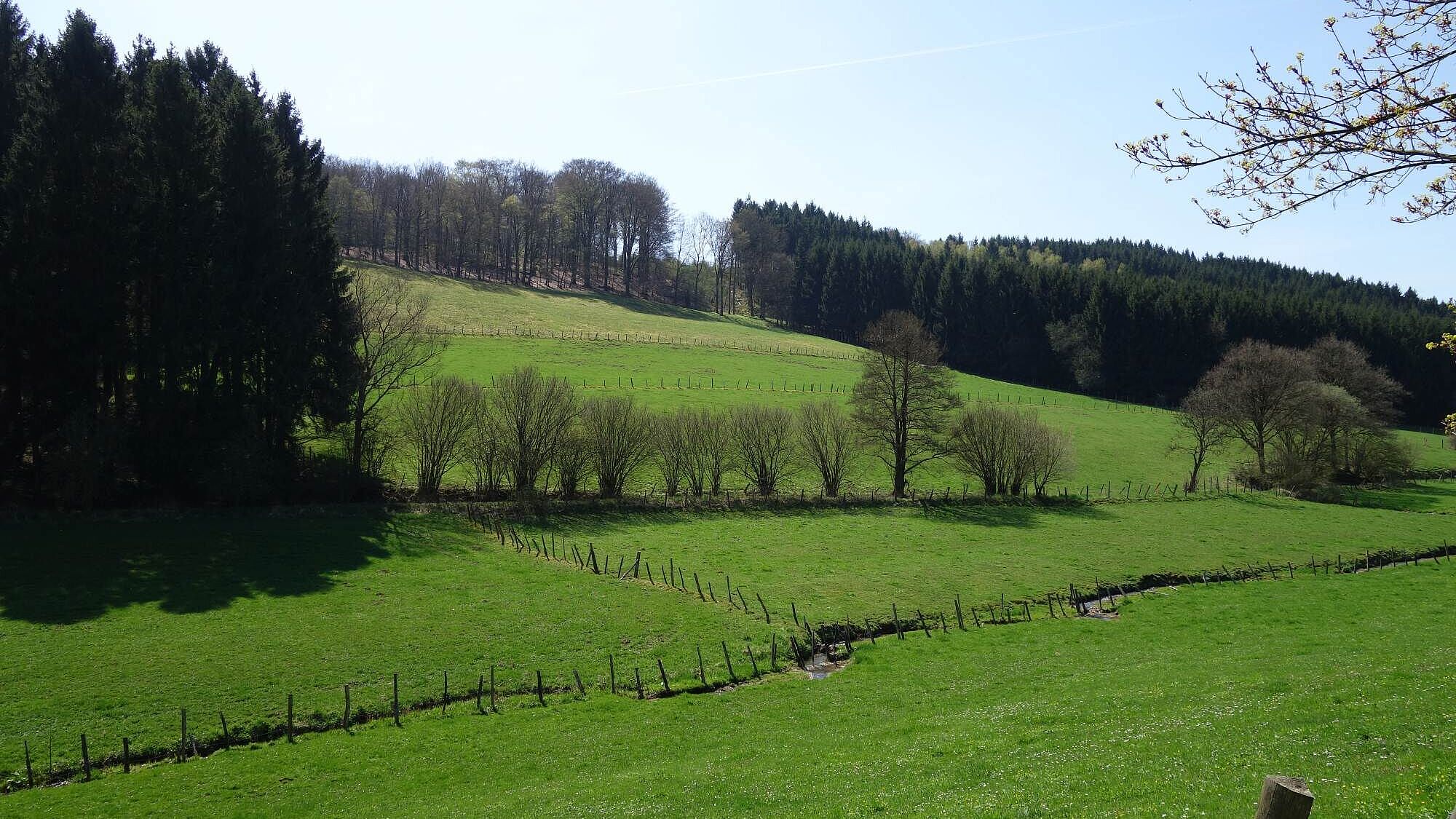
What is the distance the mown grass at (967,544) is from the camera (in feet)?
105

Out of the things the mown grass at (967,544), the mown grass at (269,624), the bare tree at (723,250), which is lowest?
the mown grass at (269,624)

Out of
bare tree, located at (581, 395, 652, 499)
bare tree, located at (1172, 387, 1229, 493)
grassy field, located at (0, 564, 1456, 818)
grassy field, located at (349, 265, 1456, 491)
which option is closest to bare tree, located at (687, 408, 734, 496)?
bare tree, located at (581, 395, 652, 499)

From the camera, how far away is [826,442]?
50812 millimetres

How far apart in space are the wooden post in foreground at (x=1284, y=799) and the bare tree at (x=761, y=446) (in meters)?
43.5

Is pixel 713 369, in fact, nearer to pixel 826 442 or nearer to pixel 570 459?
pixel 826 442

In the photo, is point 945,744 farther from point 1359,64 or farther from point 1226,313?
point 1226,313

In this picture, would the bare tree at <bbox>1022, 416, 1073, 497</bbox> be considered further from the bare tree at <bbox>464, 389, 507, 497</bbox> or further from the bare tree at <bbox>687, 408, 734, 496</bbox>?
the bare tree at <bbox>464, 389, 507, 497</bbox>

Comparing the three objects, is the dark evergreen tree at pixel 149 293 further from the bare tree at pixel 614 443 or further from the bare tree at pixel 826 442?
the bare tree at pixel 826 442

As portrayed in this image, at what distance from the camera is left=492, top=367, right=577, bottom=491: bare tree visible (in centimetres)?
4431

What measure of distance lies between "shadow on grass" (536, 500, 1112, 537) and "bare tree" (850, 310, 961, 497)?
4.19 metres

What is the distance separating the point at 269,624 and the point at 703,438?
27.1 m

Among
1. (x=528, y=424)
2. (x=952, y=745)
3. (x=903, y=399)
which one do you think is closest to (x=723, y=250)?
(x=903, y=399)

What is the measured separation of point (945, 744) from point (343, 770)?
1345 cm

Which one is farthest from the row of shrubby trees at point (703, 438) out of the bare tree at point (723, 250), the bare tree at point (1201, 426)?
the bare tree at point (723, 250)
